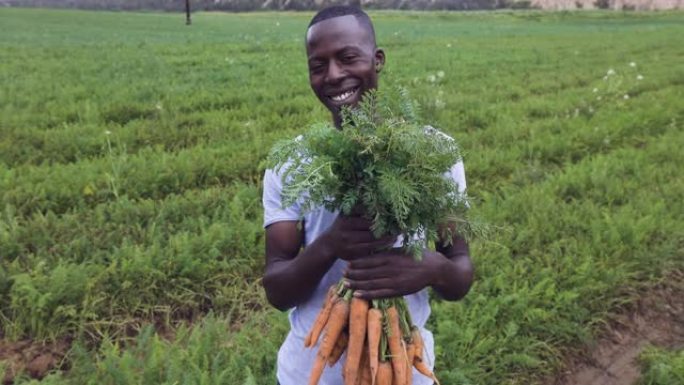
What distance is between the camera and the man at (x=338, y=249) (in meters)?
1.58

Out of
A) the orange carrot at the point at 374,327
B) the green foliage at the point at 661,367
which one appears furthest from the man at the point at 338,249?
the green foliage at the point at 661,367

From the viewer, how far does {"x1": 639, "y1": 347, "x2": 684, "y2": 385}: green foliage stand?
3.47 meters

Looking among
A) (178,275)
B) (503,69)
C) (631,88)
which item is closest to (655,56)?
(503,69)

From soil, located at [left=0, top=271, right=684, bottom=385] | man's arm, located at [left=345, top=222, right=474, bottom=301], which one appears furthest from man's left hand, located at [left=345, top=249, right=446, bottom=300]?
soil, located at [left=0, top=271, right=684, bottom=385]

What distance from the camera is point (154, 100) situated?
9289mm

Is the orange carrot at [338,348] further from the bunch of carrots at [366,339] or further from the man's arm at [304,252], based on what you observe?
the man's arm at [304,252]

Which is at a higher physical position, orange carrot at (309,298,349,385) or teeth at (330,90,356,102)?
teeth at (330,90,356,102)

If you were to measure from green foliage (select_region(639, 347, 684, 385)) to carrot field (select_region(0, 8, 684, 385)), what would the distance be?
28 millimetres

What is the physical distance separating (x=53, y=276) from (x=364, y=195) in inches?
119

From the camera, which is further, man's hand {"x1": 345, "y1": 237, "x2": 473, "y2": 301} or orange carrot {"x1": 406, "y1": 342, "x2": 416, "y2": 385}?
orange carrot {"x1": 406, "y1": 342, "x2": 416, "y2": 385}

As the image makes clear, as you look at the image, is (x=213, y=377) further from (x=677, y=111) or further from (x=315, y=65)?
(x=677, y=111)

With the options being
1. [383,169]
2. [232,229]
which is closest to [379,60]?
[383,169]

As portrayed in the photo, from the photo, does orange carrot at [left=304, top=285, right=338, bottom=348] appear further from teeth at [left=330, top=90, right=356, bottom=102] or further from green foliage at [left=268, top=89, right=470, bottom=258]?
teeth at [left=330, top=90, right=356, bottom=102]

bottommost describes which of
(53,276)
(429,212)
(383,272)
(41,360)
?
(41,360)
